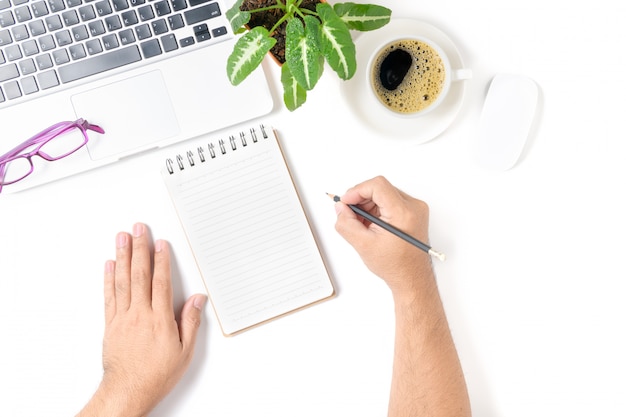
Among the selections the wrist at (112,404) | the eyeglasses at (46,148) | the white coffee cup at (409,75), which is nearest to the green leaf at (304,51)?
the white coffee cup at (409,75)

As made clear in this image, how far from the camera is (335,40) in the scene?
1.92ft

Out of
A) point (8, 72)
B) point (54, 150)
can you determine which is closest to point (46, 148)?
point (54, 150)

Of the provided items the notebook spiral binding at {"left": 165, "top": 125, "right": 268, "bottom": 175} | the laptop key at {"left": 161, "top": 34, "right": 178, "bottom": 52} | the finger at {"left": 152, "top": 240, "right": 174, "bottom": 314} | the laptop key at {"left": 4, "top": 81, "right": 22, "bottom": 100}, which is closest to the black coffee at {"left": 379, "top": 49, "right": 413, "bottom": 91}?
the notebook spiral binding at {"left": 165, "top": 125, "right": 268, "bottom": 175}

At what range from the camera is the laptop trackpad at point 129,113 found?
0.77m

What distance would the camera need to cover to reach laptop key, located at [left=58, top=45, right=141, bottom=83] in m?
0.75

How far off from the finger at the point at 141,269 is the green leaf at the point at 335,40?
1.39 ft

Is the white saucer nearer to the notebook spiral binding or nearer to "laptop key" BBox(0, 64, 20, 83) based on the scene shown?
the notebook spiral binding

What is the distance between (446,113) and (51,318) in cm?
70

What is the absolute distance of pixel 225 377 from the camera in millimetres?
826

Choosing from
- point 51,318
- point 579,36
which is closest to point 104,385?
point 51,318

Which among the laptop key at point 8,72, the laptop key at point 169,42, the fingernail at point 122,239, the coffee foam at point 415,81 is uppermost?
the laptop key at point 8,72

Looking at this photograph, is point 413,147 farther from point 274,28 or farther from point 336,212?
point 274,28

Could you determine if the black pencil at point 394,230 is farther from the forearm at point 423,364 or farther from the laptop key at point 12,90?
the laptop key at point 12,90

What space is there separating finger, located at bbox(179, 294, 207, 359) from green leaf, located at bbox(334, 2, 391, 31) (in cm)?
47
